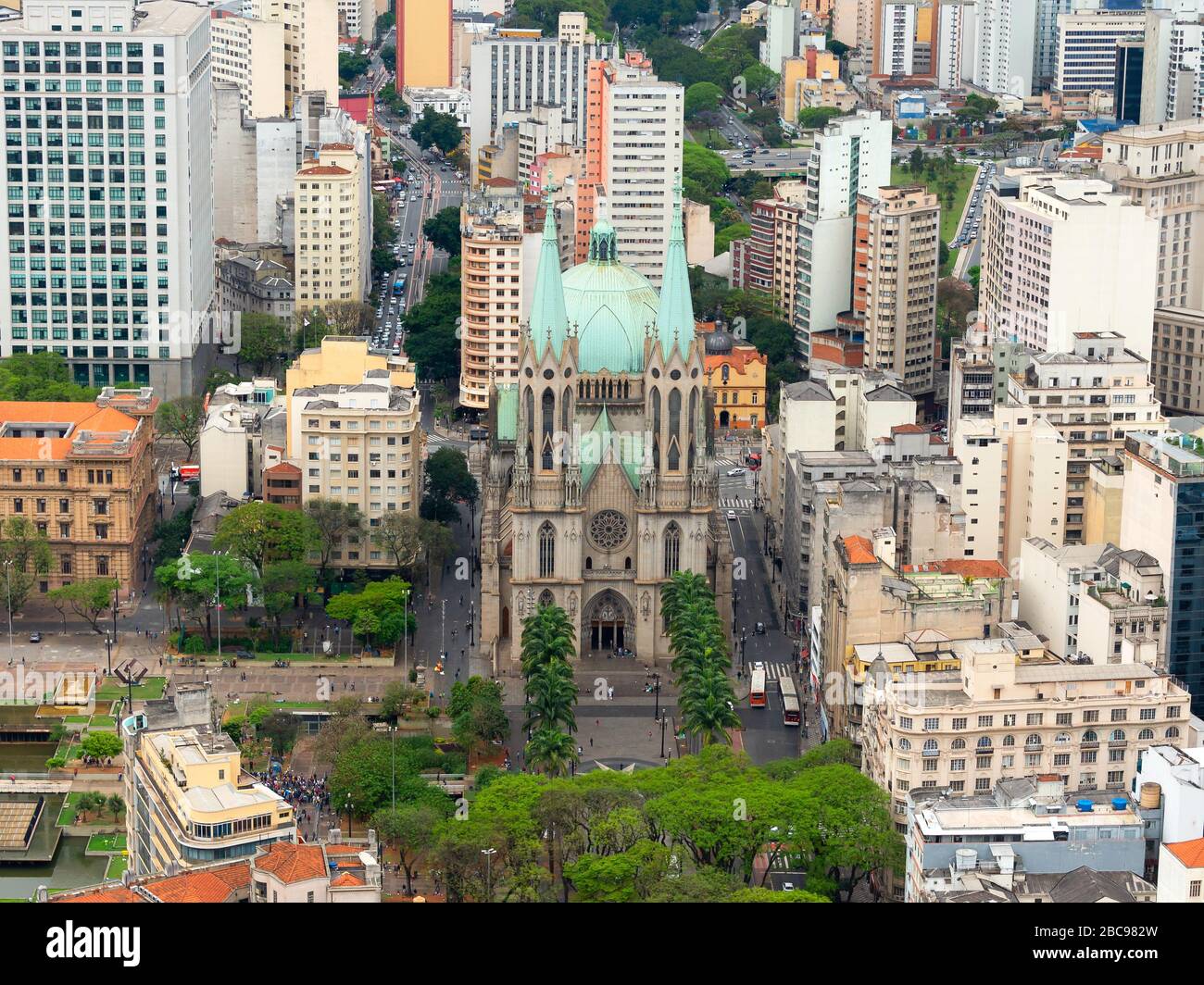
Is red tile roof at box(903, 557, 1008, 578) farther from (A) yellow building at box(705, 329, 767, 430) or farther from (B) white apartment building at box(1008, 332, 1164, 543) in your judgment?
(A) yellow building at box(705, 329, 767, 430)

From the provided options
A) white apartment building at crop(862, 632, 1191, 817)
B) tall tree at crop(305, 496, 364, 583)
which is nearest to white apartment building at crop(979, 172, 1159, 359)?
tall tree at crop(305, 496, 364, 583)

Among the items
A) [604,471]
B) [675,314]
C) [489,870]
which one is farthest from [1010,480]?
[489,870]

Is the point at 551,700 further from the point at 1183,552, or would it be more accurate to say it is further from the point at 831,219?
the point at 831,219

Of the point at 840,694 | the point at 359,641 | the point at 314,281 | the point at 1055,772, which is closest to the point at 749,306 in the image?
the point at 314,281

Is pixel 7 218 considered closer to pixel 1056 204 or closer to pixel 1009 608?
pixel 1056 204

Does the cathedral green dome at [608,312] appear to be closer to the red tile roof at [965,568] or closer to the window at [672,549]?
the window at [672,549]
